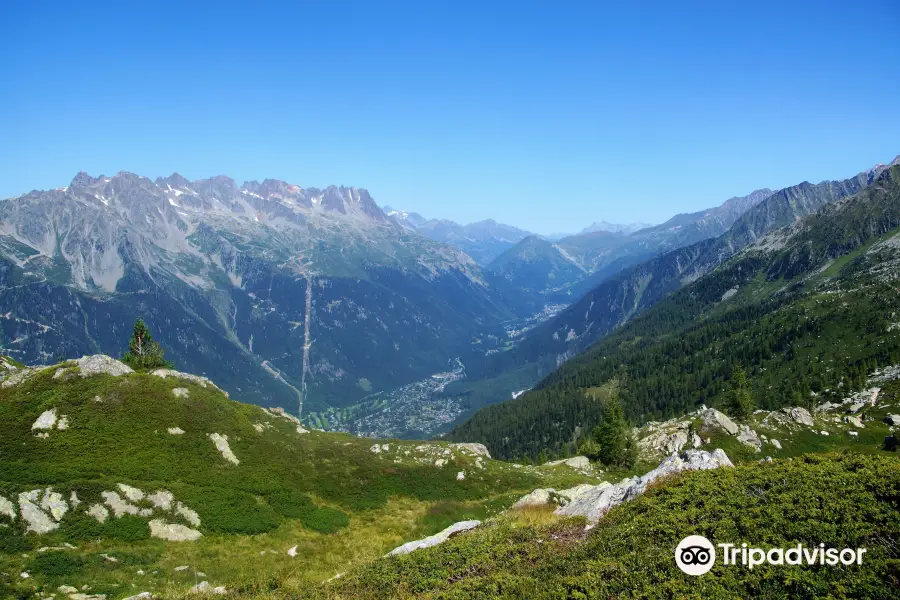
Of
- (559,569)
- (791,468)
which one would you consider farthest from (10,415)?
(791,468)

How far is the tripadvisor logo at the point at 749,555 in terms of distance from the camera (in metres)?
15.4

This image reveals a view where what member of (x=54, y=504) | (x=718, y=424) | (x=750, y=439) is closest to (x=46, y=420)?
(x=54, y=504)

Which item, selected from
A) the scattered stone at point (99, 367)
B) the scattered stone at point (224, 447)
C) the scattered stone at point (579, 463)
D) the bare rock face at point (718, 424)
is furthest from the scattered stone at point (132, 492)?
the bare rock face at point (718, 424)

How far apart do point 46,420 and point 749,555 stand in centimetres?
6199

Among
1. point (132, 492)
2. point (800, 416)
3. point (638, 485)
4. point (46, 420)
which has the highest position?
point (46, 420)

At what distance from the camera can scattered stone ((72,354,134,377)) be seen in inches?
2228

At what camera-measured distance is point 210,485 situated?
48156 millimetres

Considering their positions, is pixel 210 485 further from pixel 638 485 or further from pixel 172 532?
pixel 638 485

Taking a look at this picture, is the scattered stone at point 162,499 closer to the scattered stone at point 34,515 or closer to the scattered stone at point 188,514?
the scattered stone at point 188,514

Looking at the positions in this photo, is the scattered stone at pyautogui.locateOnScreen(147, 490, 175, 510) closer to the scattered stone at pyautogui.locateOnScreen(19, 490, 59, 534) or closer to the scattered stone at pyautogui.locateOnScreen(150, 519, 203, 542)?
the scattered stone at pyautogui.locateOnScreen(150, 519, 203, 542)

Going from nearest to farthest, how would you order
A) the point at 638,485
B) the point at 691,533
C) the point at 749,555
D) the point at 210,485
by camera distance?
the point at 749,555 < the point at 691,533 < the point at 638,485 < the point at 210,485

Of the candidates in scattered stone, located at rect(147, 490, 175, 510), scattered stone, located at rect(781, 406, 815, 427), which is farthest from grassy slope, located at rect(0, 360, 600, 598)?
scattered stone, located at rect(781, 406, 815, 427)

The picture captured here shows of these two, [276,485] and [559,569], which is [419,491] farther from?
[559,569]

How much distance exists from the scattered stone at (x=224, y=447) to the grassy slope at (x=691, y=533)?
37.2 metres
